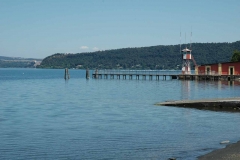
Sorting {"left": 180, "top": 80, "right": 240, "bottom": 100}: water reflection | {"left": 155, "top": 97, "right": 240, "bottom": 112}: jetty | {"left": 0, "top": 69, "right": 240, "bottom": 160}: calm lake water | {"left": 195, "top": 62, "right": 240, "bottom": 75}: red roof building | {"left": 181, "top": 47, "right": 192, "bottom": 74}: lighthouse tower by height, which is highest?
{"left": 181, "top": 47, "right": 192, "bottom": 74}: lighthouse tower

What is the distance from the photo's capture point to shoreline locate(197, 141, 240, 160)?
777 inches

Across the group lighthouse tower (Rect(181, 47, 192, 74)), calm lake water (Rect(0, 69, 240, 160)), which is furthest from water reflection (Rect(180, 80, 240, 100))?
lighthouse tower (Rect(181, 47, 192, 74))

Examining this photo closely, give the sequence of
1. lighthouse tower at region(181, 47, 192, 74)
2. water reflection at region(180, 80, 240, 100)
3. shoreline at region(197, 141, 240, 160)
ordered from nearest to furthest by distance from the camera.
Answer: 1. shoreline at region(197, 141, 240, 160)
2. water reflection at region(180, 80, 240, 100)
3. lighthouse tower at region(181, 47, 192, 74)

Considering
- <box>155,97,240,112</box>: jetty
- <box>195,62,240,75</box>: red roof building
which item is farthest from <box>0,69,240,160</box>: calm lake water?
<box>195,62,240,75</box>: red roof building

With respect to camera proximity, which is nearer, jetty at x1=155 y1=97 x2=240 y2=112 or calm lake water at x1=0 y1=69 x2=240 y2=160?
calm lake water at x1=0 y1=69 x2=240 y2=160

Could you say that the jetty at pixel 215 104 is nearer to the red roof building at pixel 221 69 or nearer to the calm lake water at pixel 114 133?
the calm lake water at pixel 114 133

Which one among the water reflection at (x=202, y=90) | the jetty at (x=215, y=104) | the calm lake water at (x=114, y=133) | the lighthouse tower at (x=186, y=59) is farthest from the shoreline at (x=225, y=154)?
the lighthouse tower at (x=186, y=59)

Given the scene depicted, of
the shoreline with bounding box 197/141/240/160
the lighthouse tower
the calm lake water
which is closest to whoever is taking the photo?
the shoreline with bounding box 197/141/240/160

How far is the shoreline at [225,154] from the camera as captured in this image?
19734mm

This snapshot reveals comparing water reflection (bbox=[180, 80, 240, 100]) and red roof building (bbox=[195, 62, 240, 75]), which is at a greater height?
red roof building (bbox=[195, 62, 240, 75])

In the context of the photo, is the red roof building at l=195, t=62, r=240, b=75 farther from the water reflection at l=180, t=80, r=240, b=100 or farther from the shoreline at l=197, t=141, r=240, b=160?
the shoreline at l=197, t=141, r=240, b=160

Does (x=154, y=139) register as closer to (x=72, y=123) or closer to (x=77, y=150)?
(x=77, y=150)

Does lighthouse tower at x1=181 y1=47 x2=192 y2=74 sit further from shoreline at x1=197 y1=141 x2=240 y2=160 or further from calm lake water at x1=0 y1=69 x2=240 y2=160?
shoreline at x1=197 y1=141 x2=240 y2=160

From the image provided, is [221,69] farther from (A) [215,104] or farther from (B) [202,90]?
(A) [215,104]
